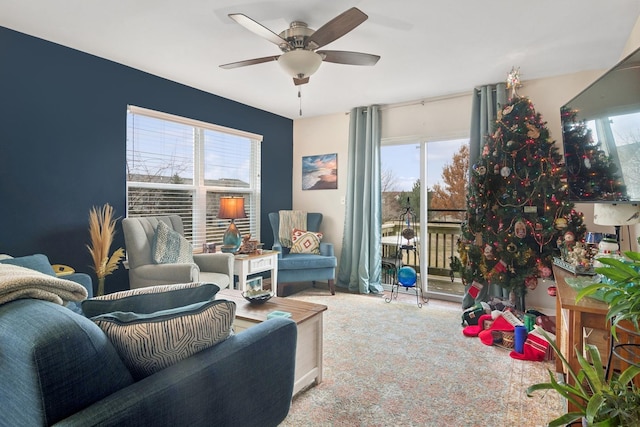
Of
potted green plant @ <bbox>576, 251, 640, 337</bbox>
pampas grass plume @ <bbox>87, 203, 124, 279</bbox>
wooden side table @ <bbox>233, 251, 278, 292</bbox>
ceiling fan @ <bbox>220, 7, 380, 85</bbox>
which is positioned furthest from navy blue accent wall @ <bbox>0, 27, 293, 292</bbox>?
potted green plant @ <bbox>576, 251, 640, 337</bbox>

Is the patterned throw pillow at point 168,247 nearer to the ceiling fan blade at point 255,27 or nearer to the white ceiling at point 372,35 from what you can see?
the white ceiling at point 372,35

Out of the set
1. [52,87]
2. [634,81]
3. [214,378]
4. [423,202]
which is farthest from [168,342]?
[423,202]

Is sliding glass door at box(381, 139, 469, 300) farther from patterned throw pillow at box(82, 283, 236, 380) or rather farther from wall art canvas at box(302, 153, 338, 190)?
patterned throw pillow at box(82, 283, 236, 380)

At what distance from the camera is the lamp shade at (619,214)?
83.2 inches

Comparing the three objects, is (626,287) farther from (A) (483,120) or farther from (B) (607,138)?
(A) (483,120)

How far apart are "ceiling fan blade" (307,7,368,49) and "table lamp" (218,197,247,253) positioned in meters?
1.88

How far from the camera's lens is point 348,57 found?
249cm

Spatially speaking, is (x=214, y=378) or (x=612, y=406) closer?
(x=612, y=406)

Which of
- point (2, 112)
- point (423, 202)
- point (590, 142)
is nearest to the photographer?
point (590, 142)

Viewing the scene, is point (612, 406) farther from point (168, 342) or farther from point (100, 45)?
point (100, 45)

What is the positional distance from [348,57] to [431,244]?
2.86 meters

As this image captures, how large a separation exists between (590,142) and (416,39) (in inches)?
54.9

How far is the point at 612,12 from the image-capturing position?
2293 mm

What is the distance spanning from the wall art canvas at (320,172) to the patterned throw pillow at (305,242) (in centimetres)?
78
